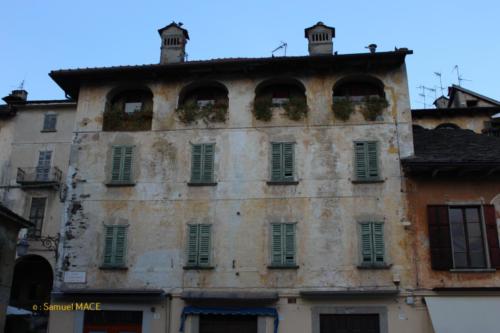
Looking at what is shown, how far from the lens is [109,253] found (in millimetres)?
19250

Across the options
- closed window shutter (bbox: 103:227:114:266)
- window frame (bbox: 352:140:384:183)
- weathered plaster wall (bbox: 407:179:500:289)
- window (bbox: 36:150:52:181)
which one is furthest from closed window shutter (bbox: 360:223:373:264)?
window (bbox: 36:150:52:181)

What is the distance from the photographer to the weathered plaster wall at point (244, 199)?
18.4 meters

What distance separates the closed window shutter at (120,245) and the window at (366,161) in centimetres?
859

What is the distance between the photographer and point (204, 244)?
62.0 ft

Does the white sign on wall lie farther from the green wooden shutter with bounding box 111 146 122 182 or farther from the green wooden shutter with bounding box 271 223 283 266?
the green wooden shutter with bounding box 271 223 283 266

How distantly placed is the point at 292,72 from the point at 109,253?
956 cm

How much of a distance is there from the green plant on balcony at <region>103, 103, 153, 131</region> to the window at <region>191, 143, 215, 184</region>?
229 cm

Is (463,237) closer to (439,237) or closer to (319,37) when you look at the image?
(439,237)

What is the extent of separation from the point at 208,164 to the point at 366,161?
5729mm

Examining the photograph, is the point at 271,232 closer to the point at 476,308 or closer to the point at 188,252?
the point at 188,252

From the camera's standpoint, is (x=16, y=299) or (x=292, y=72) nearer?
(x=292, y=72)

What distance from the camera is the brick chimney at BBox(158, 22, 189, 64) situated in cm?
2291

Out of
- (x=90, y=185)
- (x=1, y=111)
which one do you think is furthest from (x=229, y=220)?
(x=1, y=111)

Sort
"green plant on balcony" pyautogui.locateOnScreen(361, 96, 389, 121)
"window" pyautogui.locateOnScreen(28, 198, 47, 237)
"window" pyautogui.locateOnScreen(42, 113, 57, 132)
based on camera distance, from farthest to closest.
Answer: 1. "window" pyautogui.locateOnScreen(42, 113, 57, 132)
2. "window" pyautogui.locateOnScreen(28, 198, 47, 237)
3. "green plant on balcony" pyautogui.locateOnScreen(361, 96, 389, 121)
